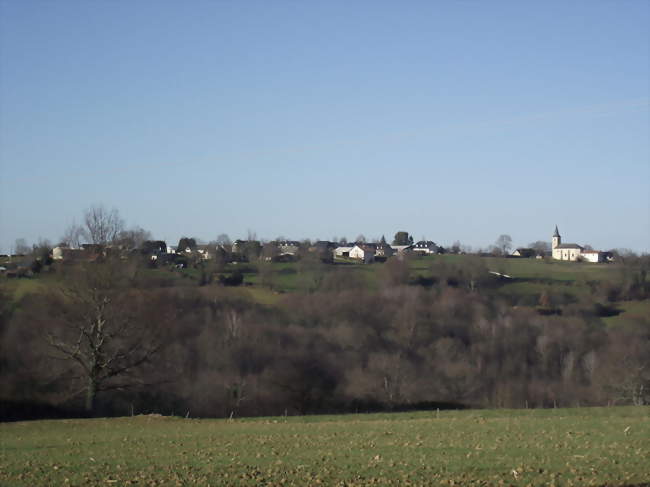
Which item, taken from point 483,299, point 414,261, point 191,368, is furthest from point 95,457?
point 414,261

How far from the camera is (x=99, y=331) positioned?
35.3m

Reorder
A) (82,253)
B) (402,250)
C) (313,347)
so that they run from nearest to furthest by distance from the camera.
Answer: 1. (82,253)
2. (313,347)
3. (402,250)

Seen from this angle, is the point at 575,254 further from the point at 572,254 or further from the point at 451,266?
the point at 451,266

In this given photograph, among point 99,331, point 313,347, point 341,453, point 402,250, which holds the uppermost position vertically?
point 402,250

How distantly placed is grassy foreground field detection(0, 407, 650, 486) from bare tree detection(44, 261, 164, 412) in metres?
9.12

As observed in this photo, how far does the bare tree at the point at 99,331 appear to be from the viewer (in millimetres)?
35250

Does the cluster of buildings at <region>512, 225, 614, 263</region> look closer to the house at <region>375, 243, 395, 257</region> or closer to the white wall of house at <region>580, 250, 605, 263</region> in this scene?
the white wall of house at <region>580, 250, 605, 263</region>

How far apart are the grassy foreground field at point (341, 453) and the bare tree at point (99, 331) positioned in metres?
9.12

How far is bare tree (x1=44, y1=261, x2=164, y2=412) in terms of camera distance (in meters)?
35.2

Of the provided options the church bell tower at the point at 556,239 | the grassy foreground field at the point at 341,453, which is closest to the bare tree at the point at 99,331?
the grassy foreground field at the point at 341,453

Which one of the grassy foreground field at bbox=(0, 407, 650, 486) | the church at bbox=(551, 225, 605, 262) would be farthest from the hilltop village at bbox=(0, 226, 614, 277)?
the grassy foreground field at bbox=(0, 407, 650, 486)

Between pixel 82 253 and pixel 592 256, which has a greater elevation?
pixel 592 256

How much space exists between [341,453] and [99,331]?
71.6 feet

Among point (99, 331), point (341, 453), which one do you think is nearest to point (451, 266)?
point (99, 331)
